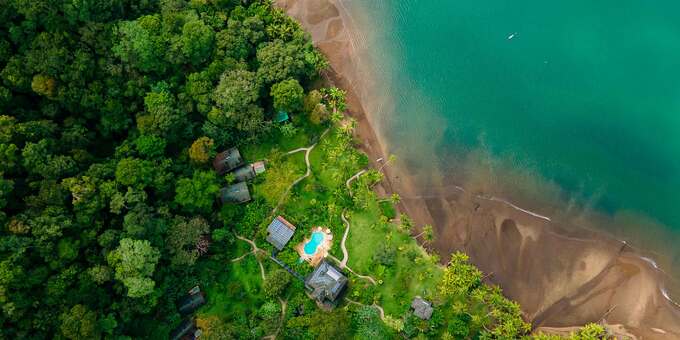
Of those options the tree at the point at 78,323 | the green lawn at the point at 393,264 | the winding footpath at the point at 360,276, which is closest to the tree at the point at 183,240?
the tree at the point at 78,323

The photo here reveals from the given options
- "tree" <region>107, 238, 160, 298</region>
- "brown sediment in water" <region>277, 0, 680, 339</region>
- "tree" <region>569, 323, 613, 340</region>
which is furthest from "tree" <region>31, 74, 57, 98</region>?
"tree" <region>569, 323, 613, 340</region>

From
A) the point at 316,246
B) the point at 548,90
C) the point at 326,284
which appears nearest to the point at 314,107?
the point at 316,246

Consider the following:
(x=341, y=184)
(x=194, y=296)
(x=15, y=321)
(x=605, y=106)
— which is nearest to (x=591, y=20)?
(x=605, y=106)

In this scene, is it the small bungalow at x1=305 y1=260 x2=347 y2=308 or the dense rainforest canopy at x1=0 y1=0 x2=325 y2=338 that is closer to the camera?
the dense rainforest canopy at x1=0 y1=0 x2=325 y2=338

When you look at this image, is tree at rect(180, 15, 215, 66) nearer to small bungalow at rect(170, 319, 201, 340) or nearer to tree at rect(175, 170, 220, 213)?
tree at rect(175, 170, 220, 213)

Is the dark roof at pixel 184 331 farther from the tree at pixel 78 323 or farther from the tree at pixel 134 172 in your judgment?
the tree at pixel 134 172

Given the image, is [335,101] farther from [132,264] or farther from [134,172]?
[132,264]

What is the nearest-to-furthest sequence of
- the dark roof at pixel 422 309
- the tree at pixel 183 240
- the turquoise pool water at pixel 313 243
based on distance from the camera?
the tree at pixel 183 240
the dark roof at pixel 422 309
the turquoise pool water at pixel 313 243

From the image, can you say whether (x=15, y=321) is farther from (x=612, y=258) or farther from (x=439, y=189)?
(x=612, y=258)
